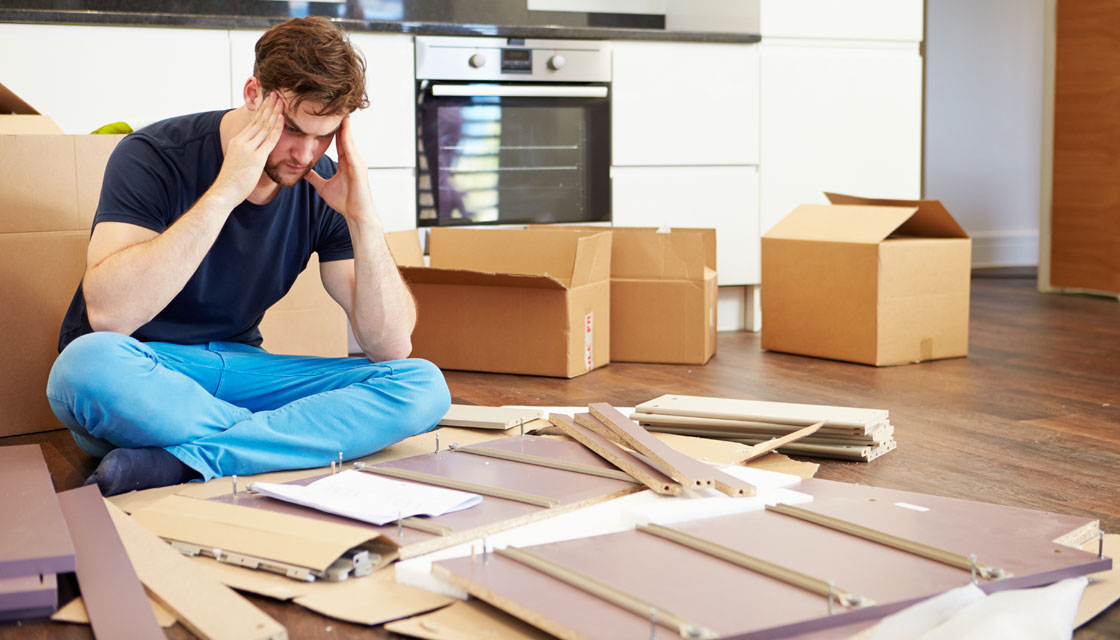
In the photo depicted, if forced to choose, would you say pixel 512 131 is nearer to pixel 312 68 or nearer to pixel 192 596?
pixel 312 68

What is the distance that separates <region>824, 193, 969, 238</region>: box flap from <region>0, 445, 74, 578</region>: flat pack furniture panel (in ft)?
7.19

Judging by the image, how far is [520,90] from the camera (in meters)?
3.28

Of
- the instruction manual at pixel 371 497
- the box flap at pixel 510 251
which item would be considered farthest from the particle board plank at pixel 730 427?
the box flap at pixel 510 251

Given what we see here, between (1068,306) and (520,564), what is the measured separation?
3.41m

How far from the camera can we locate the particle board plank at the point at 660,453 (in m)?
1.54

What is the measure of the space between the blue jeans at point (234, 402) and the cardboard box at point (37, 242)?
1.34ft

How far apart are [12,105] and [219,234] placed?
81 cm

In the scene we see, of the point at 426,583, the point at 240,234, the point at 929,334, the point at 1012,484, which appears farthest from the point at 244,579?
the point at 929,334

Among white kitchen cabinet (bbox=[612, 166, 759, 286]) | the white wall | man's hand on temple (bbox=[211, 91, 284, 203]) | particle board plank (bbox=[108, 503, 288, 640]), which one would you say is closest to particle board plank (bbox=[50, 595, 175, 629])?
particle board plank (bbox=[108, 503, 288, 640])

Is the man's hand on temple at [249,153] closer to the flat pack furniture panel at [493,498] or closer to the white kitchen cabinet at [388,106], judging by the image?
the flat pack furniture panel at [493,498]

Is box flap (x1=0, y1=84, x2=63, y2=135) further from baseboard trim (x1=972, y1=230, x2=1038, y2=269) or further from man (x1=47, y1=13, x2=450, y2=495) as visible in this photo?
baseboard trim (x1=972, y1=230, x2=1038, y2=269)

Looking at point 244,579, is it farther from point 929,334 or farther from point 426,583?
point 929,334

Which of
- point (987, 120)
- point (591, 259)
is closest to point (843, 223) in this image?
point (591, 259)

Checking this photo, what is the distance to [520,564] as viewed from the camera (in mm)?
1245
